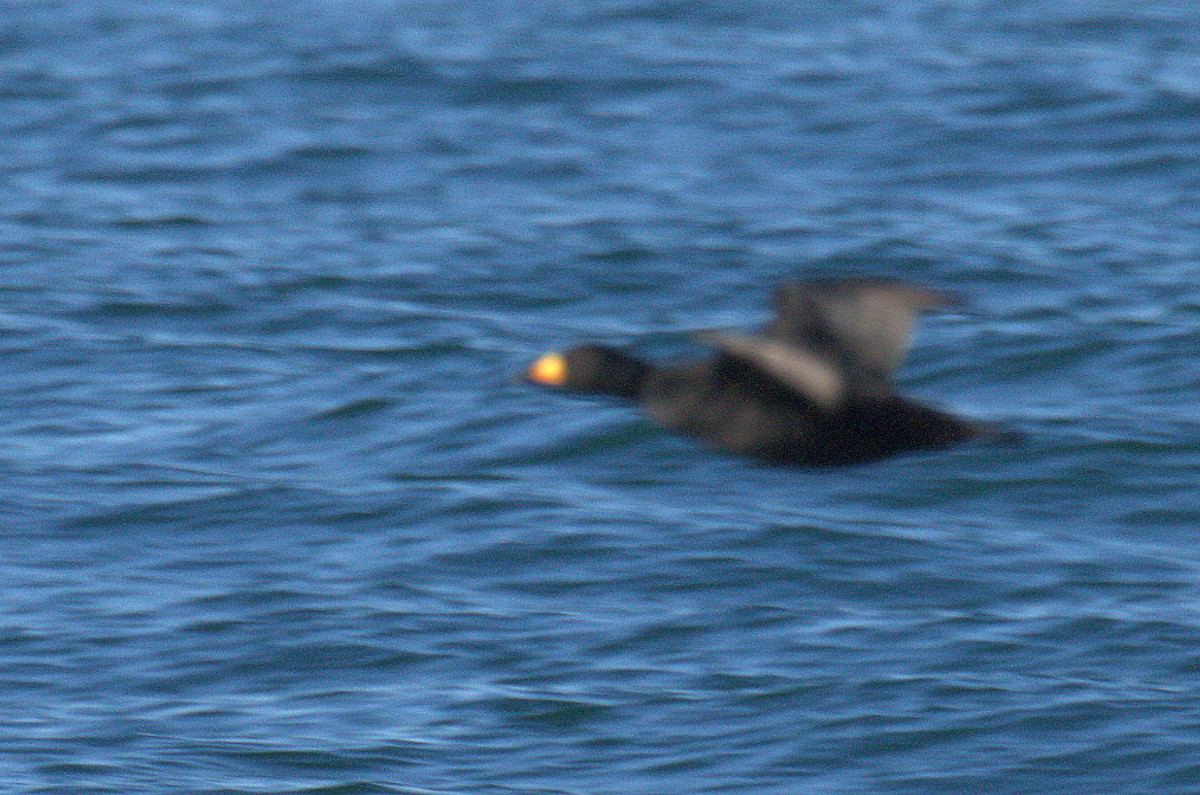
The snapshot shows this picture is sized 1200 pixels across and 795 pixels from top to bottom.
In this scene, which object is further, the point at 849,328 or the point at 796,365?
the point at 849,328

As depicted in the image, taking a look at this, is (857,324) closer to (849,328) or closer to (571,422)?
(849,328)

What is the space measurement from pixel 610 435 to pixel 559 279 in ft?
6.73

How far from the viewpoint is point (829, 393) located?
6.27 meters

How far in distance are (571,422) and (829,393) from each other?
20.7 feet

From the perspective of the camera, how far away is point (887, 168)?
16578mm

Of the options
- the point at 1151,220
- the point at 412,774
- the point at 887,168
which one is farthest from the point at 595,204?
the point at 412,774

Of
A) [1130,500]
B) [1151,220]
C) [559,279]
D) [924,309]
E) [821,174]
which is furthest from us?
[821,174]

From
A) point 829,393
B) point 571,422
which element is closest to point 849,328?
point 829,393

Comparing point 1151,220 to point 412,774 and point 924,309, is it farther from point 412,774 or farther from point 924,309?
point 924,309

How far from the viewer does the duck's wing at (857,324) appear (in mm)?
6473

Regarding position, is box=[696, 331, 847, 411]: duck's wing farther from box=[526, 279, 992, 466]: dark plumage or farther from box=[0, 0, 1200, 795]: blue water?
box=[0, 0, 1200, 795]: blue water

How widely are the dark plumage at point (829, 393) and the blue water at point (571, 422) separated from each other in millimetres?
433

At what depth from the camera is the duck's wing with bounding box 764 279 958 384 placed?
6.47 meters

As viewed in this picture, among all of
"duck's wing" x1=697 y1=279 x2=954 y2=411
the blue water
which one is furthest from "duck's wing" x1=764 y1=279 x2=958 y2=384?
the blue water
